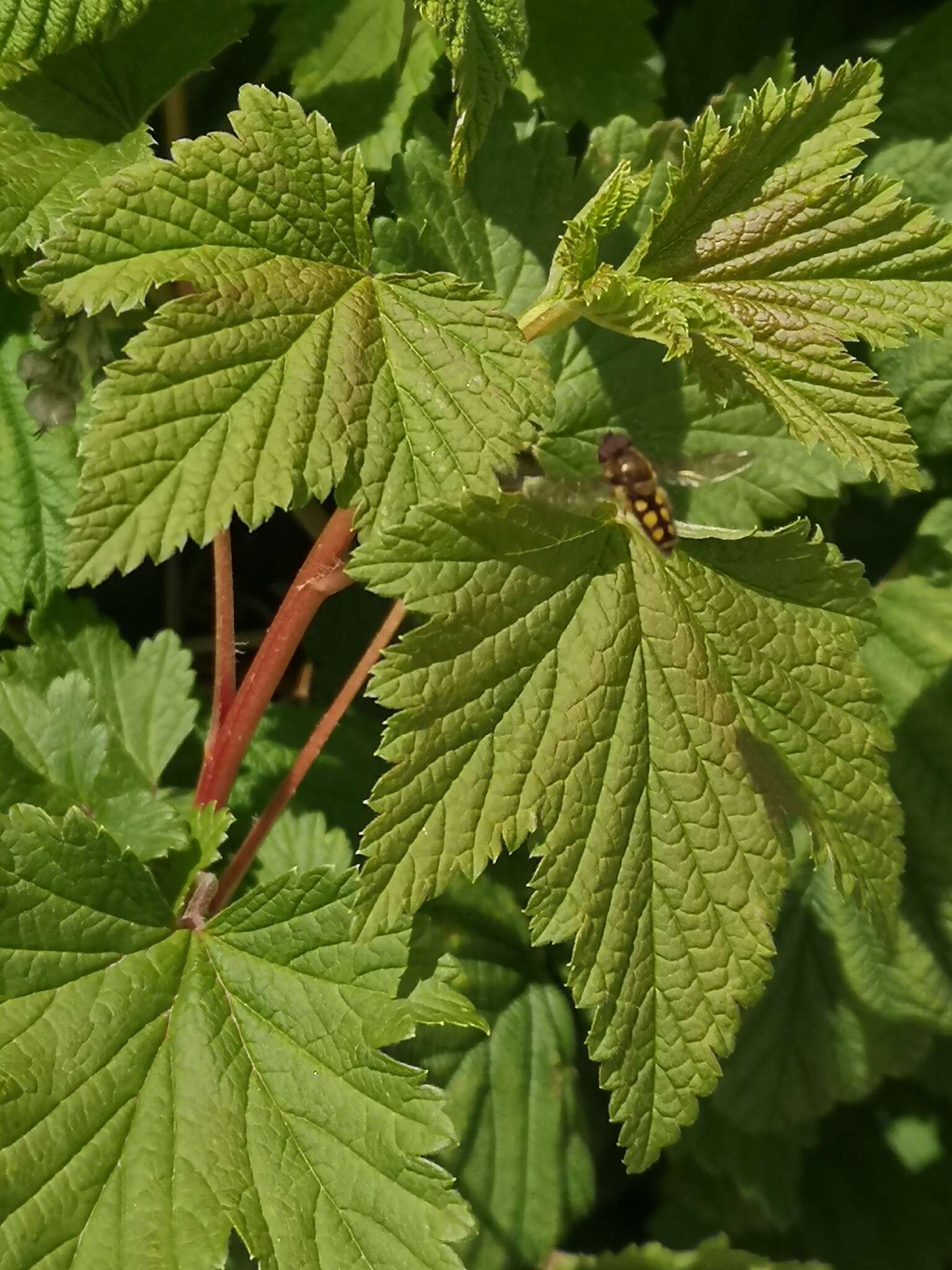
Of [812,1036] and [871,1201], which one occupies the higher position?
[812,1036]

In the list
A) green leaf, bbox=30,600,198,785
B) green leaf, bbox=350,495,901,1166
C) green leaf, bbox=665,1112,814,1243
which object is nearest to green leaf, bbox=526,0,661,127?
green leaf, bbox=350,495,901,1166

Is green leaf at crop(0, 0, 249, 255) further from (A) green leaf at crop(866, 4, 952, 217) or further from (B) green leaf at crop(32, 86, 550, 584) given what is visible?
(A) green leaf at crop(866, 4, 952, 217)

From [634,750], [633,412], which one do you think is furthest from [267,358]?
[633,412]

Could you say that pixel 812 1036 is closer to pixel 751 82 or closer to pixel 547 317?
pixel 547 317

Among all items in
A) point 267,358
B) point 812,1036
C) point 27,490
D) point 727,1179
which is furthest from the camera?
point 727,1179

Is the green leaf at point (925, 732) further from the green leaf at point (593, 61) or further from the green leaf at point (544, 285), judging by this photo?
the green leaf at point (593, 61)

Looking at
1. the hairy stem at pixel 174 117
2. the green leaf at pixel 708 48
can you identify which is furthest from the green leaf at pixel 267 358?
the green leaf at pixel 708 48
